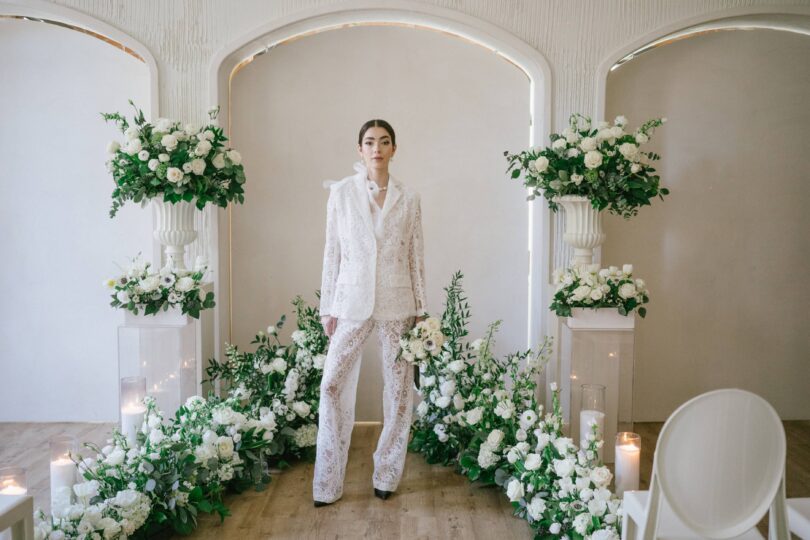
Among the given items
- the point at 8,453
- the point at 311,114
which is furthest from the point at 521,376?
the point at 8,453

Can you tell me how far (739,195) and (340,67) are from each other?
2826 millimetres

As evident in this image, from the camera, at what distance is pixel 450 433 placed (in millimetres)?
3854

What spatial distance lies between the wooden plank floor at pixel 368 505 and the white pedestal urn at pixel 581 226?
1.28m

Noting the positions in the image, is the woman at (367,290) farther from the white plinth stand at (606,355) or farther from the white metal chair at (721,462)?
the white metal chair at (721,462)

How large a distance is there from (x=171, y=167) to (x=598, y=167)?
7.49 ft

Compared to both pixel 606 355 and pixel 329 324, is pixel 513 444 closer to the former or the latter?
pixel 606 355

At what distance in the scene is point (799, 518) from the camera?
6.79 ft

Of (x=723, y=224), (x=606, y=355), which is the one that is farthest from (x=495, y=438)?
(x=723, y=224)

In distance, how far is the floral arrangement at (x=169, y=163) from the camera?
363 cm

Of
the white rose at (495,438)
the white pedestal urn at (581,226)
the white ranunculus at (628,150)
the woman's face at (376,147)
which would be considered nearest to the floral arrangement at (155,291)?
the woman's face at (376,147)

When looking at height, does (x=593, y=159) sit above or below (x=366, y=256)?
above

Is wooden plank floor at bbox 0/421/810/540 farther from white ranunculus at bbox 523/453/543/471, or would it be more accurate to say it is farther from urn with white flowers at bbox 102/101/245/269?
urn with white flowers at bbox 102/101/245/269

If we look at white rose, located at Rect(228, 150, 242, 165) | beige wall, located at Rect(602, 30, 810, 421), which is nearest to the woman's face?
white rose, located at Rect(228, 150, 242, 165)

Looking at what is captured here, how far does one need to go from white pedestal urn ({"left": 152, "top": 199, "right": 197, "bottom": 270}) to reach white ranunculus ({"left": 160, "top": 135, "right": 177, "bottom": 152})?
369 mm
